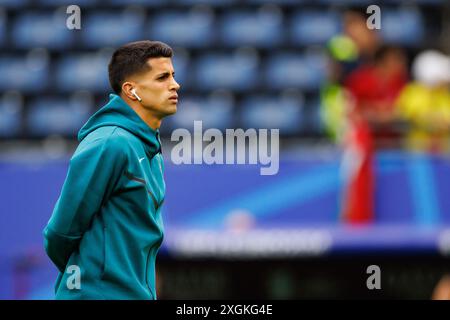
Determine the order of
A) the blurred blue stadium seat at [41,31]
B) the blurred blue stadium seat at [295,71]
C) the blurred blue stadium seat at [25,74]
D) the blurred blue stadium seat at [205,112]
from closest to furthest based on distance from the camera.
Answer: the blurred blue stadium seat at [205,112], the blurred blue stadium seat at [295,71], the blurred blue stadium seat at [25,74], the blurred blue stadium seat at [41,31]

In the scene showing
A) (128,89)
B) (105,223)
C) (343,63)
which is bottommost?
(105,223)

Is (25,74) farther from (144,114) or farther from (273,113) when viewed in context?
(144,114)

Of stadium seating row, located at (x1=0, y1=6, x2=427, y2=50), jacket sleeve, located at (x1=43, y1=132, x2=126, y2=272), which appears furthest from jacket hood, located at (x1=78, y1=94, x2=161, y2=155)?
stadium seating row, located at (x1=0, y1=6, x2=427, y2=50)

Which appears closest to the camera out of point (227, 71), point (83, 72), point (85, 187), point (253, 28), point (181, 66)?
point (85, 187)

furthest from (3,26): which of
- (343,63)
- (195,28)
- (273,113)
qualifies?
(343,63)

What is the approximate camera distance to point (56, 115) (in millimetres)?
11352

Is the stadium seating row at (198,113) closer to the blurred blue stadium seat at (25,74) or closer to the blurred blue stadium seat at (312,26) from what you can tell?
the blurred blue stadium seat at (25,74)

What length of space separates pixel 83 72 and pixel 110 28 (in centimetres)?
79

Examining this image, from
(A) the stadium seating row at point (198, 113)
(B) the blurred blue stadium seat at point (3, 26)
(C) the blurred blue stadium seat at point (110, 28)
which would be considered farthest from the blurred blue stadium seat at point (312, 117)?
(B) the blurred blue stadium seat at point (3, 26)

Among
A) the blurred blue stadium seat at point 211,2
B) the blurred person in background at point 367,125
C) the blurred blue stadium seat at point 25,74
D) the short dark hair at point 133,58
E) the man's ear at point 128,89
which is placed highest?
the blurred blue stadium seat at point 211,2

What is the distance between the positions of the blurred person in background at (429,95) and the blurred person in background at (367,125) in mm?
140

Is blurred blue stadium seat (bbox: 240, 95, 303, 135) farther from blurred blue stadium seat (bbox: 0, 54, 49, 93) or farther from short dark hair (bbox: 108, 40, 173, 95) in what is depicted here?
short dark hair (bbox: 108, 40, 173, 95)

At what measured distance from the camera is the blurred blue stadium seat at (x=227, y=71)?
11.8 metres
